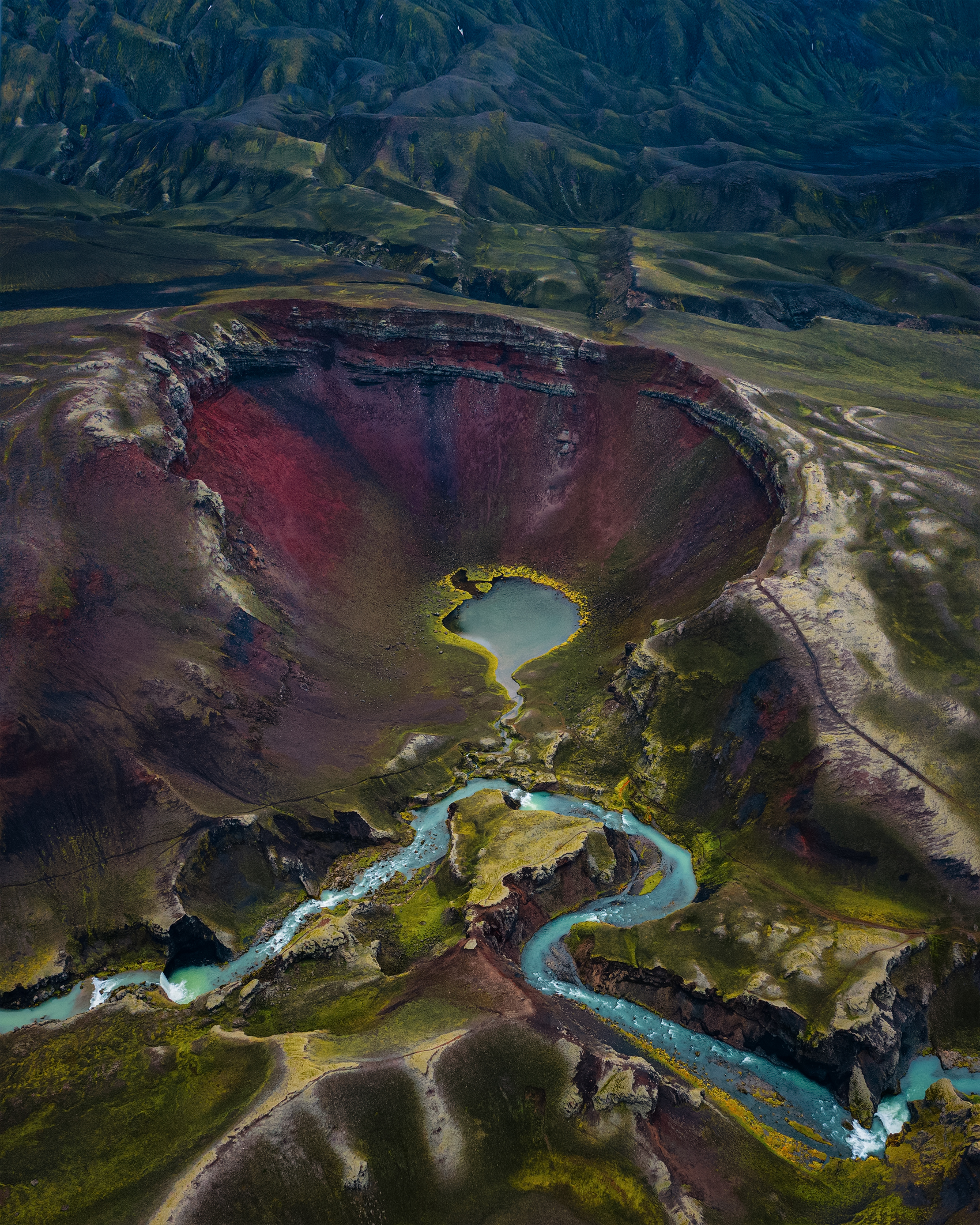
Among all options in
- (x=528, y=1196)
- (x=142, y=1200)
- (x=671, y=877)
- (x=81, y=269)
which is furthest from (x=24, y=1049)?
(x=81, y=269)

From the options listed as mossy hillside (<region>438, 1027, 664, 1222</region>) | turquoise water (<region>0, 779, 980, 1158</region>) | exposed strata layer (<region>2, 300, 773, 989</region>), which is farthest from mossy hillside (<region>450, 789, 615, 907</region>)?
mossy hillside (<region>438, 1027, 664, 1222</region>)

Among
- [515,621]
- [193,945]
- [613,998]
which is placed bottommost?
[193,945]

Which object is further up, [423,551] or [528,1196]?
[423,551]

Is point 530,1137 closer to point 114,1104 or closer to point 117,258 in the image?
point 114,1104

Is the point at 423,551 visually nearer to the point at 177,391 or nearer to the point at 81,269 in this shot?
the point at 177,391

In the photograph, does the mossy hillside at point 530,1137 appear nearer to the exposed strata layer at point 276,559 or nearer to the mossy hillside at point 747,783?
the exposed strata layer at point 276,559

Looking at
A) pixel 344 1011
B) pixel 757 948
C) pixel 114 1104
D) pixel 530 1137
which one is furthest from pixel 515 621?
pixel 114 1104
